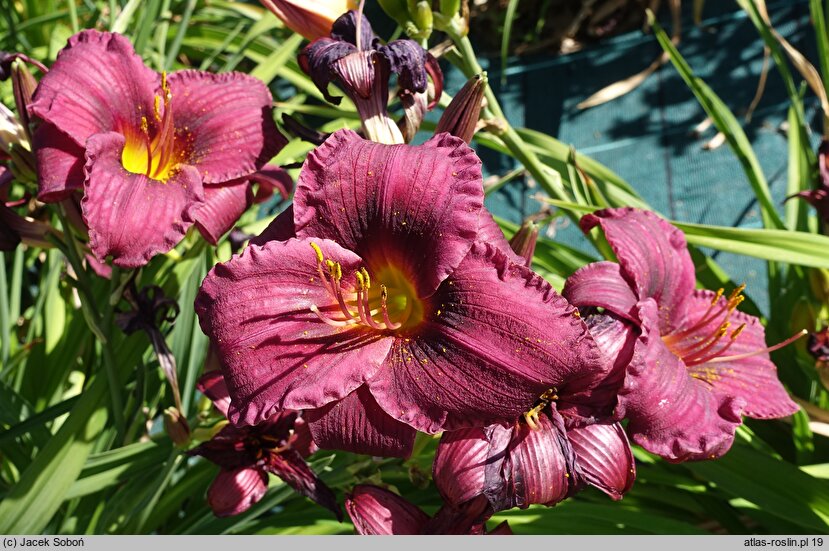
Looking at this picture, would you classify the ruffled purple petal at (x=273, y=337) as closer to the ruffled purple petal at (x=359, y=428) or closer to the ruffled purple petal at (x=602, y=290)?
the ruffled purple petal at (x=359, y=428)

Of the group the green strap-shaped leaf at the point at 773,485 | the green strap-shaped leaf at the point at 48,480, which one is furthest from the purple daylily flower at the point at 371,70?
the green strap-shaped leaf at the point at 773,485

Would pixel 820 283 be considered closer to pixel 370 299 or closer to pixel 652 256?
pixel 652 256

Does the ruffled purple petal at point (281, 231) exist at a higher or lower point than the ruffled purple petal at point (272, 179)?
higher

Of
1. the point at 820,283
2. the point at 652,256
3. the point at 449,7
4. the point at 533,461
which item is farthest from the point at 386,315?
the point at 820,283

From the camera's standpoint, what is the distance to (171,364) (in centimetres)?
77

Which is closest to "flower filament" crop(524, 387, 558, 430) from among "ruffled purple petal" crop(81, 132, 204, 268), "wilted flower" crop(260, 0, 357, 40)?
"ruffled purple petal" crop(81, 132, 204, 268)

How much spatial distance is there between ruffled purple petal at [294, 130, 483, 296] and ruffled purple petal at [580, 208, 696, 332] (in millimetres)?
188

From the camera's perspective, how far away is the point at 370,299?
654 mm

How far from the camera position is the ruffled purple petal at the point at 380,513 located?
2.21 feet

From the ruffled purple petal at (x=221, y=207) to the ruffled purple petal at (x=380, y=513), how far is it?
11.8 inches

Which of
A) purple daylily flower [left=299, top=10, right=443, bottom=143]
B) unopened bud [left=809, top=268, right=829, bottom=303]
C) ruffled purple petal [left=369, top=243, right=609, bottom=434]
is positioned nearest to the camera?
ruffled purple petal [left=369, top=243, right=609, bottom=434]

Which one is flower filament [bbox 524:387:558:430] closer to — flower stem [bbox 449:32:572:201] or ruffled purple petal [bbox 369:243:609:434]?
ruffled purple petal [bbox 369:243:609:434]

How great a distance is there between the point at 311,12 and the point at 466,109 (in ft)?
0.81

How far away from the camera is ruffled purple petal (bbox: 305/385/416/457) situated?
0.58 m
